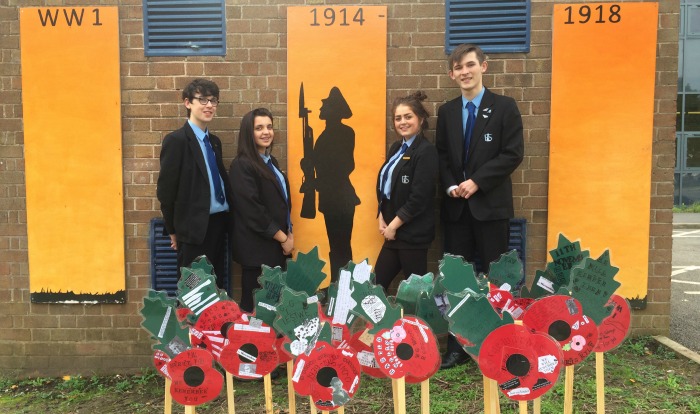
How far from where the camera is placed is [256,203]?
12.2ft

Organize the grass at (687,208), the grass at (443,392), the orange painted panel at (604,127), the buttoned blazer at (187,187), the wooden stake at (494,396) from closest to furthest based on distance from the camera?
A: 1. the wooden stake at (494,396)
2. the grass at (443,392)
3. the buttoned blazer at (187,187)
4. the orange painted panel at (604,127)
5. the grass at (687,208)

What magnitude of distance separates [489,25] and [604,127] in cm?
118

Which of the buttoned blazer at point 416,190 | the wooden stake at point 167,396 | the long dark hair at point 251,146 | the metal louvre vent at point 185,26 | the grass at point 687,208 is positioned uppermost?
the metal louvre vent at point 185,26

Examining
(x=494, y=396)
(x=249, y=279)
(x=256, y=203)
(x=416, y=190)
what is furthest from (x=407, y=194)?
(x=494, y=396)

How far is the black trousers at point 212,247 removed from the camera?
377 cm

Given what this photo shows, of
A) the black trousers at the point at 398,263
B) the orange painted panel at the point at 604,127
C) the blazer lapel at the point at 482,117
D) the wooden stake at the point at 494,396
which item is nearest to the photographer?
the wooden stake at the point at 494,396

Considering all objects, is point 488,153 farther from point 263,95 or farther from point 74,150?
point 74,150

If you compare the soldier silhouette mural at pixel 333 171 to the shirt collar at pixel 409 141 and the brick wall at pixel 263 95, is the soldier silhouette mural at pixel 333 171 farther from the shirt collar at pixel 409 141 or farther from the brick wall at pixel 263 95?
the shirt collar at pixel 409 141

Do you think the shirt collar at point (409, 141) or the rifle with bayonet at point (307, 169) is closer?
the shirt collar at point (409, 141)

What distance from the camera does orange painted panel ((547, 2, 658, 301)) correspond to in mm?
4129

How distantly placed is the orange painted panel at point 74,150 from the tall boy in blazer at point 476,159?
2.54 metres

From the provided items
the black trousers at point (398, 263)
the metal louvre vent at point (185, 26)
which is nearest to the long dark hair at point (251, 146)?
the metal louvre vent at point (185, 26)

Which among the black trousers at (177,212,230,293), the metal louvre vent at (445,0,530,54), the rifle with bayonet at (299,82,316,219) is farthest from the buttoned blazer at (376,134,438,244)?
the black trousers at (177,212,230,293)

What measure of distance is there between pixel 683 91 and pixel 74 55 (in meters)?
19.8
